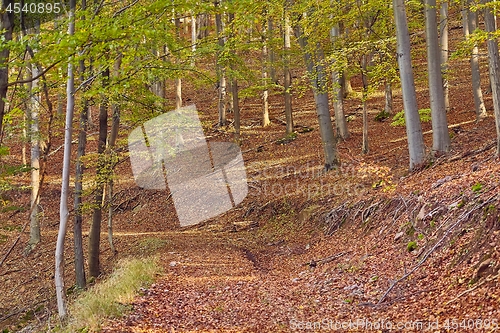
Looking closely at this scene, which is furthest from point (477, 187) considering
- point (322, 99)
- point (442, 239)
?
point (322, 99)

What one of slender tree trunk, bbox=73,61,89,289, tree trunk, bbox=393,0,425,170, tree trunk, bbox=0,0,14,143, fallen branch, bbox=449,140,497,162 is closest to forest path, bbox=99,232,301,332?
slender tree trunk, bbox=73,61,89,289

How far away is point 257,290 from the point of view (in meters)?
8.61

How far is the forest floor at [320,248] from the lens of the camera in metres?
6.16

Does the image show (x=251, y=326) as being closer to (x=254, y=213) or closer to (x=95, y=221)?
(x=95, y=221)

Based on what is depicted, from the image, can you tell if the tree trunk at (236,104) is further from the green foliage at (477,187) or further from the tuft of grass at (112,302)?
the green foliage at (477,187)

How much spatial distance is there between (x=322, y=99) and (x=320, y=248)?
5.07 m

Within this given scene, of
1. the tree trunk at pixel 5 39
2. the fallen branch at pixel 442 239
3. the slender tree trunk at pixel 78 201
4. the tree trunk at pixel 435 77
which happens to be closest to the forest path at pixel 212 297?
the fallen branch at pixel 442 239

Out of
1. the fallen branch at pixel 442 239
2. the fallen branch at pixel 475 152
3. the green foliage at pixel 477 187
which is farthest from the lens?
the fallen branch at pixel 475 152

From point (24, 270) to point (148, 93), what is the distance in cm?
814

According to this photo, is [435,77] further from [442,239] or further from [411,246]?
[442,239]

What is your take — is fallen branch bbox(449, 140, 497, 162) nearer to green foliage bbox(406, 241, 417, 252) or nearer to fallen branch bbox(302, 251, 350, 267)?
fallen branch bbox(302, 251, 350, 267)

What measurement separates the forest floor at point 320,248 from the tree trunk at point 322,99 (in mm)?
561

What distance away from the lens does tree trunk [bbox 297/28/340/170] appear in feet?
45.4

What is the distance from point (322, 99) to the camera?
14359 mm
